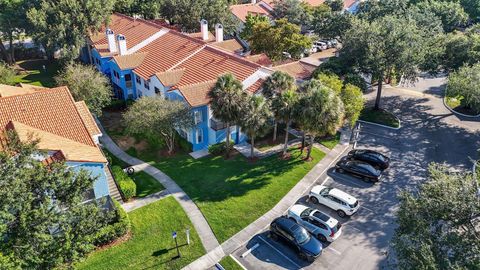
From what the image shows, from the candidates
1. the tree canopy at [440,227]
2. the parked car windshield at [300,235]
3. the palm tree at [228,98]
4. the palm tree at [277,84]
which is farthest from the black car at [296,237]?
the palm tree at [277,84]

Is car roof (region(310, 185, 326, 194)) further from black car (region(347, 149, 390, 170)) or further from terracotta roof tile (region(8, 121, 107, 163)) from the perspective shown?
terracotta roof tile (region(8, 121, 107, 163))

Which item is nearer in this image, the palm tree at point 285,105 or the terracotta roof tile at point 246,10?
the palm tree at point 285,105

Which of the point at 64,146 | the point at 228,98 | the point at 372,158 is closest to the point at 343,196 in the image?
the point at 372,158

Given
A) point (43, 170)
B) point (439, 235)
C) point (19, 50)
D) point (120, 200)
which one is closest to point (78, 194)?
point (43, 170)

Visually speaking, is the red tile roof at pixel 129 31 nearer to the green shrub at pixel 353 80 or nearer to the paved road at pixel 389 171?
the green shrub at pixel 353 80

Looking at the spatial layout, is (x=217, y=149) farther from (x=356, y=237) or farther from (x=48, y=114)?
(x=356, y=237)
